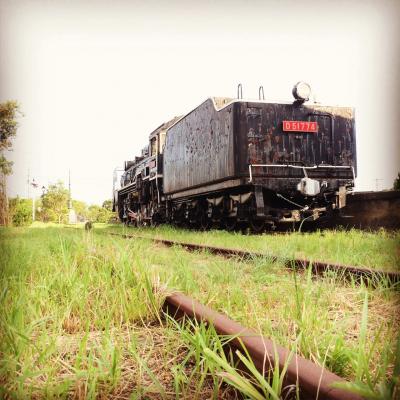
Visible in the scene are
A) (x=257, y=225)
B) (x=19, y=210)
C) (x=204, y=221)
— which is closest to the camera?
(x=19, y=210)

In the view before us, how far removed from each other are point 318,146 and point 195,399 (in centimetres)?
700

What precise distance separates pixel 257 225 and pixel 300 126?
1782 millimetres

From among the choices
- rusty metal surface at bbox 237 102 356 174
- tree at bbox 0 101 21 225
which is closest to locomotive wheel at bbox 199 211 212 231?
rusty metal surface at bbox 237 102 356 174

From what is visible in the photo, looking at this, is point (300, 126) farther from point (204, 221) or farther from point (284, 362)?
point (284, 362)

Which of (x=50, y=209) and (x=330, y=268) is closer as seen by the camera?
(x=330, y=268)

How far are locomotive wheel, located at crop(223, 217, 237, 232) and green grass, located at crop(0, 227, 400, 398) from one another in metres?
4.96

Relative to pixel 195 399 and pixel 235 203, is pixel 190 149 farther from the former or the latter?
pixel 195 399

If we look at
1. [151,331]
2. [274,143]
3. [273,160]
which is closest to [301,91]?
[274,143]

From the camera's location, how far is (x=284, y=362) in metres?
0.99

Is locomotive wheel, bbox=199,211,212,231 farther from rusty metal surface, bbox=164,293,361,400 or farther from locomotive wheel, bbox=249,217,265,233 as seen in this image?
rusty metal surface, bbox=164,293,361,400

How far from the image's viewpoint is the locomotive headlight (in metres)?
7.40

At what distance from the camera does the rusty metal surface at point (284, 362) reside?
0.84 m

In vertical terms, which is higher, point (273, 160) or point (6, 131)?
point (273, 160)

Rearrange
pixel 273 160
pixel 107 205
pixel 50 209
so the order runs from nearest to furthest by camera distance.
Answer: pixel 273 160 < pixel 50 209 < pixel 107 205
